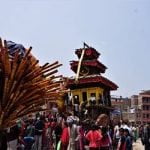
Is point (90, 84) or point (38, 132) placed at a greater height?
point (90, 84)

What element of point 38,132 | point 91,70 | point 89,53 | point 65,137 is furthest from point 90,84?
point 65,137

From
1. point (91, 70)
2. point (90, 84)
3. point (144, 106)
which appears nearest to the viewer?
point (90, 84)

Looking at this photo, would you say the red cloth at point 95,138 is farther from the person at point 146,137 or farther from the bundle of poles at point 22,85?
the person at point 146,137

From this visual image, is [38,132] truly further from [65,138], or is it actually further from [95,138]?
[95,138]

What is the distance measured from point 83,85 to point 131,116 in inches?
3035

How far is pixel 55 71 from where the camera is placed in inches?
201

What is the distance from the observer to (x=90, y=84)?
3897 centimetres

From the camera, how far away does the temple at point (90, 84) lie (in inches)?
1437

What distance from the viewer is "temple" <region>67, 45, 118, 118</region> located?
3650cm

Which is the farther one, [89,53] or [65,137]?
[89,53]

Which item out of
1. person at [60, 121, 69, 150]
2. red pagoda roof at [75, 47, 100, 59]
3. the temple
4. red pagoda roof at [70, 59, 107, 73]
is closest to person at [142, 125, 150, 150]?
person at [60, 121, 69, 150]

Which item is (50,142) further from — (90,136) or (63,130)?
(90,136)

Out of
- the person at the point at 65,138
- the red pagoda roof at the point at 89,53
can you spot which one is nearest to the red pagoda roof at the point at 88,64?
the red pagoda roof at the point at 89,53

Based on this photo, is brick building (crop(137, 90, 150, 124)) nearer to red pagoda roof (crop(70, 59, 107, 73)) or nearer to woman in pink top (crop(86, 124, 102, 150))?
red pagoda roof (crop(70, 59, 107, 73))
